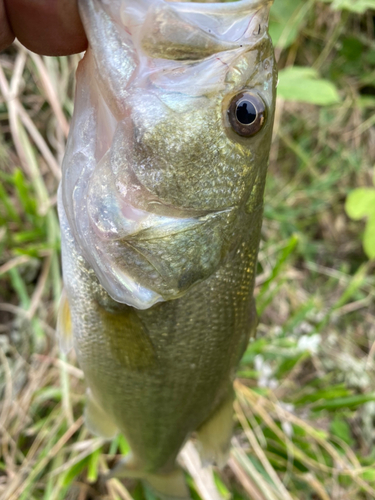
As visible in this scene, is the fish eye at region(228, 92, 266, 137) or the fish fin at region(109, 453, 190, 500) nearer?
the fish eye at region(228, 92, 266, 137)

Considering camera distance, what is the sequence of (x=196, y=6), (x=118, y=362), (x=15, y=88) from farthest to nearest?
(x=15, y=88)
(x=118, y=362)
(x=196, y=6)

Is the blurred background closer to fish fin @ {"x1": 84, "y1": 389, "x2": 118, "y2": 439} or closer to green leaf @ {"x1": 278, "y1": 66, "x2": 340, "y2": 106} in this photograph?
green leaf @ {"x1": 278, "y1": 66, "x2": 340, "y2": 106}

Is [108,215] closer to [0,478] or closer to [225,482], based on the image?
[0,478]

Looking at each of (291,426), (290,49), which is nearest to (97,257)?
(291,426)

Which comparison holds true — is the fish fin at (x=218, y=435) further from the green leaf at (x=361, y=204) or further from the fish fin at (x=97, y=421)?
the green leaf at (x=361, y=204)

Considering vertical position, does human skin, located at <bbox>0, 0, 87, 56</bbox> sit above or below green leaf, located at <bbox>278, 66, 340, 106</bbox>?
above

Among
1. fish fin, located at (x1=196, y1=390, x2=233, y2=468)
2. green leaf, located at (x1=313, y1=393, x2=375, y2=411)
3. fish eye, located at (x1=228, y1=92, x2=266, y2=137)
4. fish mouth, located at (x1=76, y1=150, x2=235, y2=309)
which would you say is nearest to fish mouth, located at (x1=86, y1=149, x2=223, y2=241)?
fish mouth, located at (x1=76, y1=150, x2=235, y2=309)

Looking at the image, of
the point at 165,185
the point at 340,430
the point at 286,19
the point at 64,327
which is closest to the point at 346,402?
the point at 340,430
